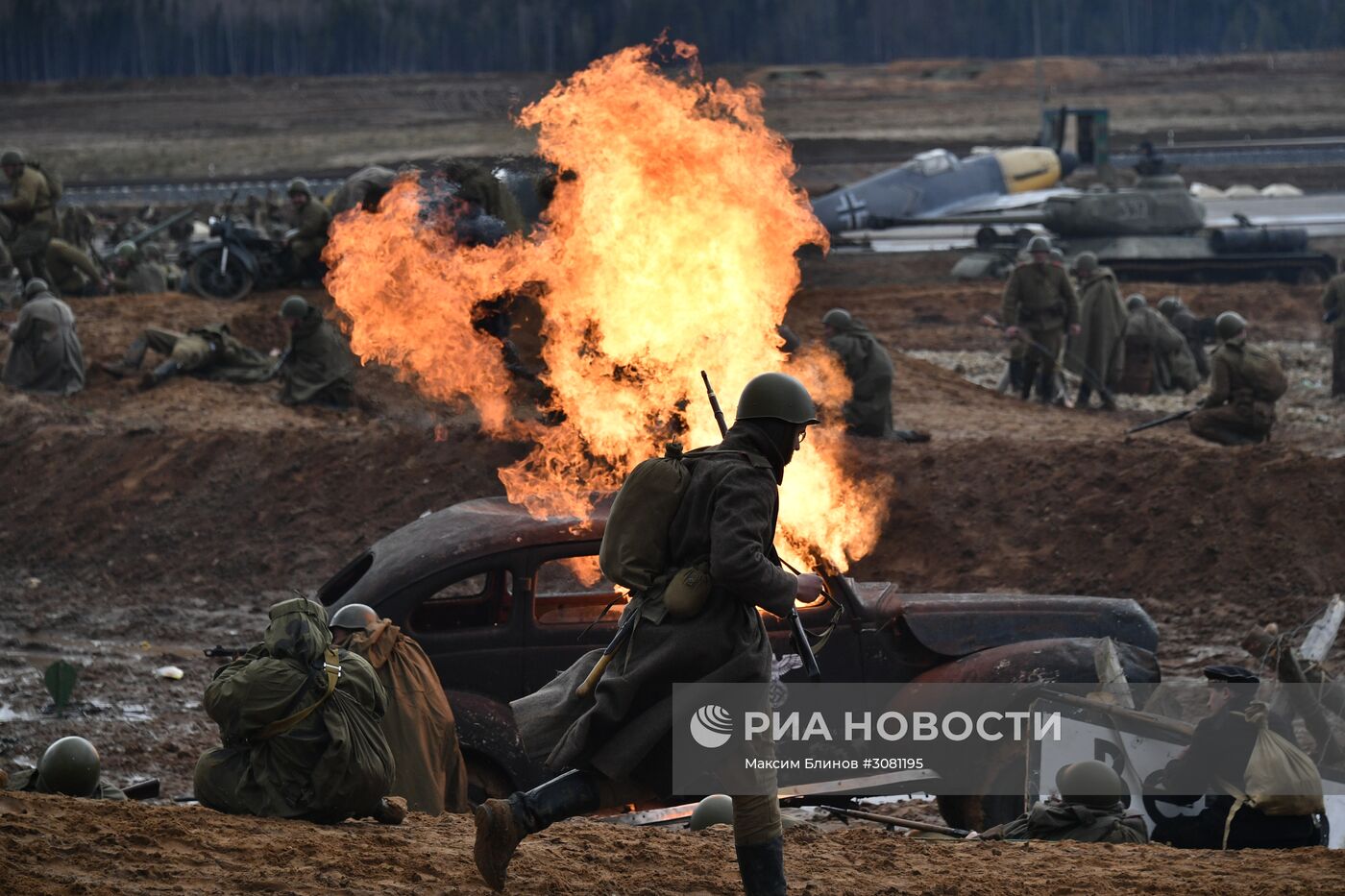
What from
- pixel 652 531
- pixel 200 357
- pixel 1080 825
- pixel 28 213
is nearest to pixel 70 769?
pixel 652 531

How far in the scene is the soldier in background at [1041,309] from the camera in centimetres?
1953

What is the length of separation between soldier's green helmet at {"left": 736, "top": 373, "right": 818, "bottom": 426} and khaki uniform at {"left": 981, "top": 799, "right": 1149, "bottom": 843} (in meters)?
2.54

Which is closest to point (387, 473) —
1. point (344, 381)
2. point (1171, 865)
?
point (344, 381)

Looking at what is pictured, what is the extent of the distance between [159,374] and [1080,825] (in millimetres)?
14187

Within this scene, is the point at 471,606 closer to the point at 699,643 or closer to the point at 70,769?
the point at 70,769

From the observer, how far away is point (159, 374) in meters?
18.8

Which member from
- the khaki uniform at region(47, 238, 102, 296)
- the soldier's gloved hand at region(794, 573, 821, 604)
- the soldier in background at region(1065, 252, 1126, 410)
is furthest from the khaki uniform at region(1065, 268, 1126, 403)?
the soldier's gloved hand at region(794, 573, 821, 604)

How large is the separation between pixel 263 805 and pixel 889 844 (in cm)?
258

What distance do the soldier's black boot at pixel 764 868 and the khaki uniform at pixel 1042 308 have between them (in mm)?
14734

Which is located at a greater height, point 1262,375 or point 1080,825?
point 1262,375

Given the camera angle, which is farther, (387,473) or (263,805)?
(387,473)

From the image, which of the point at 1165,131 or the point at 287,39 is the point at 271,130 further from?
the point at 1165,131

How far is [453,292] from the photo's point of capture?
9.45 metres

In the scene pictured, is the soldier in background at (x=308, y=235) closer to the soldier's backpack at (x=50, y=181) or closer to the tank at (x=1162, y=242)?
the soldier's backpack at (x=50, y=181)
